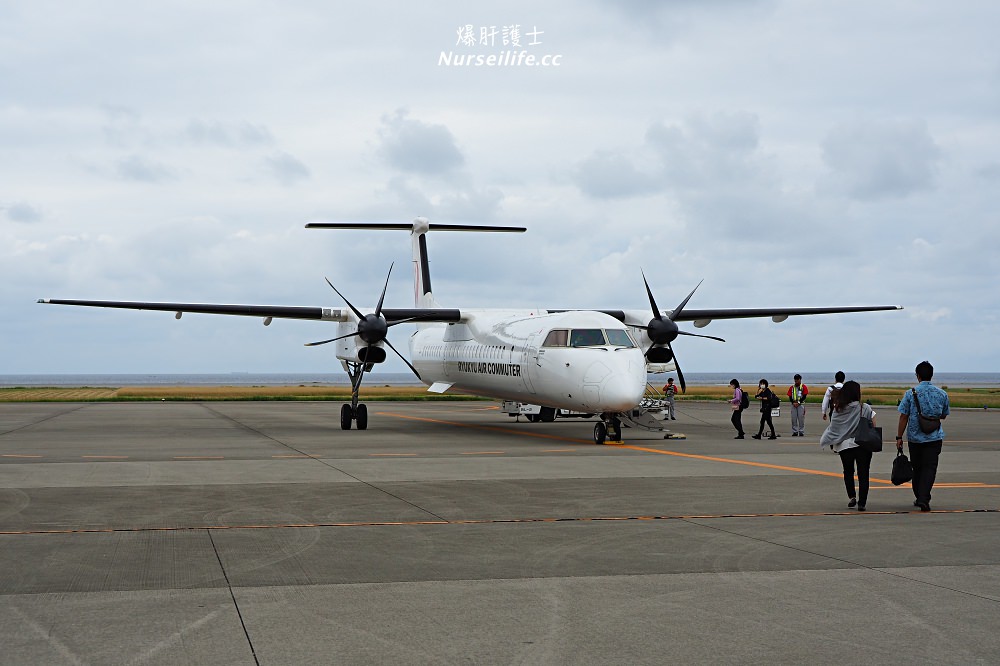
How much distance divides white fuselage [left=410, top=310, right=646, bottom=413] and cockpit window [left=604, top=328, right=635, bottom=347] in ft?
0.07

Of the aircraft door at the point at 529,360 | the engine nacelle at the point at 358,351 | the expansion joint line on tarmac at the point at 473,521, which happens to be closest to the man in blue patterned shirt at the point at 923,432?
the expansion joint line on tarmac at the point at 473,521

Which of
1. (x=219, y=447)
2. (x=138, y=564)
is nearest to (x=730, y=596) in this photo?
(x=138, y=564)

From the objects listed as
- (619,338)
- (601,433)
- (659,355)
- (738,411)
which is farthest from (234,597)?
(659,355)

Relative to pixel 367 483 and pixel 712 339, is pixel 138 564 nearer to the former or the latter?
pixel 367 483

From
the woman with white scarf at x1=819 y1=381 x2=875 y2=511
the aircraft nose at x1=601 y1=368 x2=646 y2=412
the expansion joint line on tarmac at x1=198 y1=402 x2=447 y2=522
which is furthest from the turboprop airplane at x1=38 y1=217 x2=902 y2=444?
the woman with white scarf at x1=819 y1=381 x2=875 y2=511

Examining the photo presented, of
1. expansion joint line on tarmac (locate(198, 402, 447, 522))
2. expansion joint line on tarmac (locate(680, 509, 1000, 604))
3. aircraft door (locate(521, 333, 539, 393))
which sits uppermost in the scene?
aircraft door (locate(521, 333, 539, 393))

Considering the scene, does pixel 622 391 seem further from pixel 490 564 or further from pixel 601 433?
pixel 490 564

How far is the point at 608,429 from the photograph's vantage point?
73.7 ft

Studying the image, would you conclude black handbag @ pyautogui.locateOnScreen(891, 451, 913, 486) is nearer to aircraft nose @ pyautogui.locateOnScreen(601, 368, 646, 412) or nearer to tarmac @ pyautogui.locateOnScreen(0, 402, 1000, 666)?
tarmac @ pyautogui.locateOnScreen(0, 402, 1000, 666)

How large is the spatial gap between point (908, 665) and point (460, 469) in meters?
11.0

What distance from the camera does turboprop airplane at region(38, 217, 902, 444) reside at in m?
21.1

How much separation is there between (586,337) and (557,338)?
0.78 m

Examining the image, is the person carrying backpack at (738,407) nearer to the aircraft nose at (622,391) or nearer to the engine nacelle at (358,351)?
the aircraft nose at (622,391)

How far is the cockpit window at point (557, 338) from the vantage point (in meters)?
22.2
